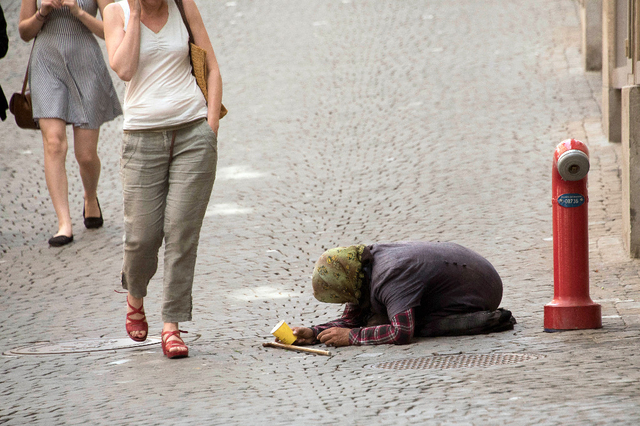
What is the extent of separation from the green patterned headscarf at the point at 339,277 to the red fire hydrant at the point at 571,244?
39.6 inches

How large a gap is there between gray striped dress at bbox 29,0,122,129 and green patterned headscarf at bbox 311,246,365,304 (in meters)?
3.44

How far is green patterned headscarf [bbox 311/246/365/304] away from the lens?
4.90m

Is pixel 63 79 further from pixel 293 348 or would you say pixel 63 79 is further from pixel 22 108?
pixel 293 348

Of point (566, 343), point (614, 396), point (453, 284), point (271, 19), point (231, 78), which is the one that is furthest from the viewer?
point (271, 19)

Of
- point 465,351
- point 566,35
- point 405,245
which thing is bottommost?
point 465,351

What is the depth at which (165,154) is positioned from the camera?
15.8 ft

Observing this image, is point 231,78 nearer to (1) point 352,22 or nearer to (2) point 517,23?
(1) point 352,22

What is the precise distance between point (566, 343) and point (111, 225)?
491 centimetres

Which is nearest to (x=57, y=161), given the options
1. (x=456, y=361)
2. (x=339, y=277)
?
(x=339, y=277)

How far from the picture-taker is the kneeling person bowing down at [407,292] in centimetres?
483

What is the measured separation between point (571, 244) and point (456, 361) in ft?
3.22

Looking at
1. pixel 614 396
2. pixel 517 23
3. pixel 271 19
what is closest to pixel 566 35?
pixel 517 23

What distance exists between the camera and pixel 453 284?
4.96 m


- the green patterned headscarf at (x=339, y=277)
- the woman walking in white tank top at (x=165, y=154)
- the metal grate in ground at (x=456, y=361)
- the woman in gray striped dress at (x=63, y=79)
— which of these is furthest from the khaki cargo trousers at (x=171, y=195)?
the woman in gray striped dress at (x=63, y=79)
